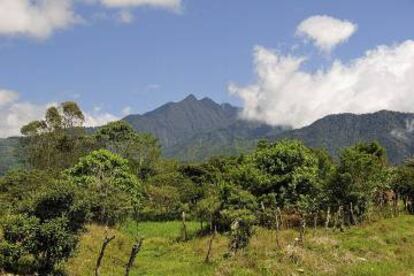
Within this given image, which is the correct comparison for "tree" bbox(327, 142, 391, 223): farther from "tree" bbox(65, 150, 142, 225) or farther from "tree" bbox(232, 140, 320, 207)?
"tree" bbox(65, 150, 142, 225)

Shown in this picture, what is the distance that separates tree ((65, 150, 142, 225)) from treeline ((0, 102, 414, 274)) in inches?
5.0

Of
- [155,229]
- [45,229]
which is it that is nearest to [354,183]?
[155,229]

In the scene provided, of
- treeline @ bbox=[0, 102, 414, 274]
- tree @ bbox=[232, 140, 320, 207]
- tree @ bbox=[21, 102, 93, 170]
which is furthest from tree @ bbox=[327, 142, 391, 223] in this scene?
tree @ bbox=[21, 102, 93, 170]

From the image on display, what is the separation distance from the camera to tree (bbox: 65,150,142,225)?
54250 millimetres

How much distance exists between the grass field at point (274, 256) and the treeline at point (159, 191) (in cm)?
183

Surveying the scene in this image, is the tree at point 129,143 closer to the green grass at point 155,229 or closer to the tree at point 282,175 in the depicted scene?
the green grass at point 155,229

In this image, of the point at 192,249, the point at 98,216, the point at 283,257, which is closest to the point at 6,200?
the point at 98,216

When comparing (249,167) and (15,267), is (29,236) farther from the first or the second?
(249,167)

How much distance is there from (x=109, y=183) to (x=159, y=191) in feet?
68.3

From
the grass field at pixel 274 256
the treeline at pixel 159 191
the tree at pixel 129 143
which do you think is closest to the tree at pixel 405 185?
the treeline at pixel 159 191

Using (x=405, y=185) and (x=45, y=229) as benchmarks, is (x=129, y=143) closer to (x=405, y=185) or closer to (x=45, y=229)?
(x=405, y=185)

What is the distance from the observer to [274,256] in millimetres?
31203

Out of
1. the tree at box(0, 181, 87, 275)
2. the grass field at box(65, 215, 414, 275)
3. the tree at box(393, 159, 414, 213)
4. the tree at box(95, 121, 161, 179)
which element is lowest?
the grass field at box(65, 215, 414, 275)

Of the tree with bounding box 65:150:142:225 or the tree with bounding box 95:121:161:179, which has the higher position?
the tree with bounding box 95:121:161:179
